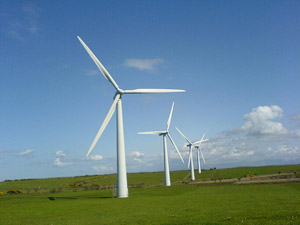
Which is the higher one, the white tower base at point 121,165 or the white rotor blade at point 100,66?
the white rotor blade at point 100,66

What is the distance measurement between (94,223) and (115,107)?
104ft

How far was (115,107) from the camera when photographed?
5472 centimetres

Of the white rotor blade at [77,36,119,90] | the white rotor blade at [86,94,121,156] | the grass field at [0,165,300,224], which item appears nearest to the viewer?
the grass field at [0,165,300,224]

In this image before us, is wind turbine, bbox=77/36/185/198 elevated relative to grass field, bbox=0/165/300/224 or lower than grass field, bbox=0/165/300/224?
elevated

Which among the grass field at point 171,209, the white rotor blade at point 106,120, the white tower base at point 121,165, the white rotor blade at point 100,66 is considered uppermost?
the white rotor blade at point 100,66

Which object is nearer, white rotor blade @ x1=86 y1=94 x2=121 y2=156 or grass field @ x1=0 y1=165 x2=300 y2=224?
grass field @ x1=0 y1=165 x2=300 y2=224

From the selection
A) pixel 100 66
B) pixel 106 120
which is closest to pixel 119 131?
pixel 106 120

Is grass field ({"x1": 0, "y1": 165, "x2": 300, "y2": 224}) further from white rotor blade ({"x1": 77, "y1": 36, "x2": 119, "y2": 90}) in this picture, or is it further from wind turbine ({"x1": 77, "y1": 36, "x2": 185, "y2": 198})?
white rotor blade ({"x1": 77, "y1": 36, "x2": 119, "y2": 90})

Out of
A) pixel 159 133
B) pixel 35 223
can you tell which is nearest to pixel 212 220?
pixel 35 223

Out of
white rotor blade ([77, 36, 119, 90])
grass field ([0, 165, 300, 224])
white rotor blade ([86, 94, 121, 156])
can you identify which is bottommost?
grass field ([0, 165, 300, 224])

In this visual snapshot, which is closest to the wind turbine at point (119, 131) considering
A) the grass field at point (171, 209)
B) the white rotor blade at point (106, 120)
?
the white rotor blade at point (106, 120)

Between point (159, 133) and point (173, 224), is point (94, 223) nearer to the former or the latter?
point (173, 224)

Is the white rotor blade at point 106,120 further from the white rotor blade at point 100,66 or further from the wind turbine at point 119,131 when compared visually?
the white rotor blade at point 100,66

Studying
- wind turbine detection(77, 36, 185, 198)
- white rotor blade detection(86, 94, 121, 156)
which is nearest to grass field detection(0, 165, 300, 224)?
wind turbine detection(77, 36, 185, 198)
